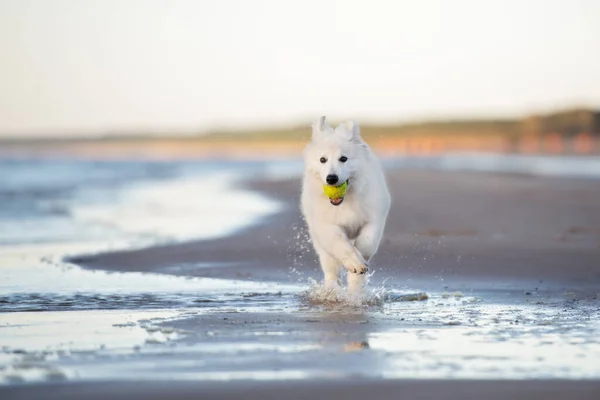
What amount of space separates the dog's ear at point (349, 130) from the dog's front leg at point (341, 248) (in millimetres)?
729

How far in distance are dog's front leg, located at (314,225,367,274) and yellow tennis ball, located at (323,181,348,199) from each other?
242 millimetres

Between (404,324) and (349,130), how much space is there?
2.18 m

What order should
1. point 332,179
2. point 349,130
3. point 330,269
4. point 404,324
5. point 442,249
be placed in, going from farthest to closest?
point 442,249 → point 330,269 → point 349,130 → point 332,179 → point 404,324

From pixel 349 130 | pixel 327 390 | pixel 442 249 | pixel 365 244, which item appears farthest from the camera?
pixel 442 249

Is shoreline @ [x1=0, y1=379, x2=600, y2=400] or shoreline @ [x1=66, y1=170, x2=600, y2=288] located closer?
shoreline @ [x1=0, y1=379, x2=600, y2=400]

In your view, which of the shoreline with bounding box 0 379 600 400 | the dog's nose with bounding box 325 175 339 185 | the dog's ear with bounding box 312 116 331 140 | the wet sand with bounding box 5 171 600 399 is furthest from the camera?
the dog's ear with bounding box 312 116 331 140

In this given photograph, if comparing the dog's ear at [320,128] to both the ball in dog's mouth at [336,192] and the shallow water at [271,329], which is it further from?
the shallow water at [271,329]

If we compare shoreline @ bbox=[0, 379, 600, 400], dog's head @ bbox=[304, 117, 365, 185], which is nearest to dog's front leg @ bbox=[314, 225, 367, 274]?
dog's head @ bbox=[304, 117, 365, 185]

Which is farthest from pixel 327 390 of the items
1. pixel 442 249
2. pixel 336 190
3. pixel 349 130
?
pixel 442 249

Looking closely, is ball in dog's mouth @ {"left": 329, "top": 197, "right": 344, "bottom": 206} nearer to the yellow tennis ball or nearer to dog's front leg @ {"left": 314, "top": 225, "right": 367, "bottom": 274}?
the yellow tennis ball

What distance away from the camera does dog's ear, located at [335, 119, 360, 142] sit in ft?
28.2

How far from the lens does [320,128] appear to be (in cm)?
877

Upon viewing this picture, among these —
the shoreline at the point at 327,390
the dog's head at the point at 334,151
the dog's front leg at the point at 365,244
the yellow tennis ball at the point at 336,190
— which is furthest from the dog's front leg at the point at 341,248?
the shoreline at the point at 327,390

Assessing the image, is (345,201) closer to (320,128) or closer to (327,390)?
(320,128)
